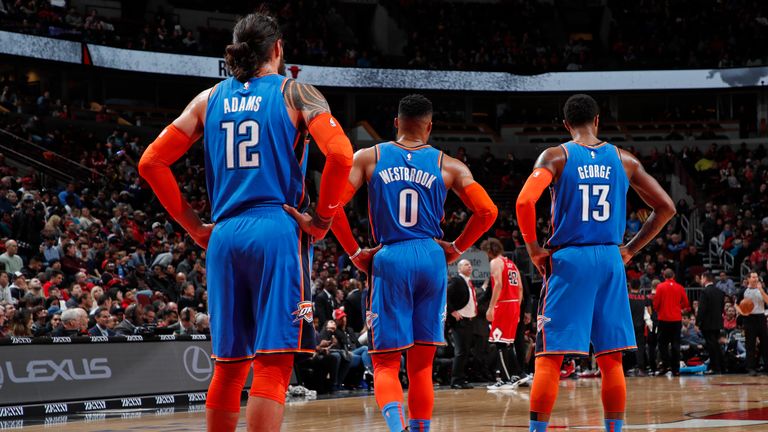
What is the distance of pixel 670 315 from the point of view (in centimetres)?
1955

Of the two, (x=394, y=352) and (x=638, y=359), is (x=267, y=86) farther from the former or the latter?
(x=638, y=359)

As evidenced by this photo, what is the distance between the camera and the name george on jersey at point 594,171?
6.73 meters

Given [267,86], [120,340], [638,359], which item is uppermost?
[267,86]

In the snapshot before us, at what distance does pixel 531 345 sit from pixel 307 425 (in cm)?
943

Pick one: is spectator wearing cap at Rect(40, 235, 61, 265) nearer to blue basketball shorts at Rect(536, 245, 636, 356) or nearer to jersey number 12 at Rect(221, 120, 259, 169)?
blue basketball shorts at Rect(536, 245, 636, 356)

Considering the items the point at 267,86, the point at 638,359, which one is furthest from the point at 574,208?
the point at 638,359

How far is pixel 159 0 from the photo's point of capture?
36031 mm

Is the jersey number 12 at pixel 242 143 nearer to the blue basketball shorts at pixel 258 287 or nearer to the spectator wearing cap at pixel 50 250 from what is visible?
the blue basketball shorts at pixel 258 287

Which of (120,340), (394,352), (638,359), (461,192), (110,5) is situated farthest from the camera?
(110,5)

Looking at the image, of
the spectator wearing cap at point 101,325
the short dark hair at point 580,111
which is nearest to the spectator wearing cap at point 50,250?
the spectator wearing cap at point 101,325

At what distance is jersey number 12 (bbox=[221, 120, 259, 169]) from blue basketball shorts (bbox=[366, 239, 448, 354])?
6.99ft

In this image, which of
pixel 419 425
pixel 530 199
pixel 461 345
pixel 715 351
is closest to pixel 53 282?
pixel 461 345

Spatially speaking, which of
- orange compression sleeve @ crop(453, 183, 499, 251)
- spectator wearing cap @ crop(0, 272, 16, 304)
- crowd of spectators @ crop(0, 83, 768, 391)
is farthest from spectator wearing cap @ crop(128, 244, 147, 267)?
orange compression sleeve @ crop(453, 183, 499, 251)

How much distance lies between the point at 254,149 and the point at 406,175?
2193 millimetres
